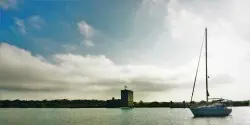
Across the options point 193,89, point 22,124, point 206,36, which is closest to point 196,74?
point 193,89

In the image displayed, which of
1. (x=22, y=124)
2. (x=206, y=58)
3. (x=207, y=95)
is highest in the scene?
(x=206, y=58)

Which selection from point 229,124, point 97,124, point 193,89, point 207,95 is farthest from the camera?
point 193,89

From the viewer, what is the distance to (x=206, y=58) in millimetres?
96875

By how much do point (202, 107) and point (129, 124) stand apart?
21071 mm

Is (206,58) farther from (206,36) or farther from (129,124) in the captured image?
(129,124)

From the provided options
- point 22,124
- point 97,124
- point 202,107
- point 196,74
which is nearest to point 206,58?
point 196,74

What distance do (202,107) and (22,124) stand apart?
4233 cm

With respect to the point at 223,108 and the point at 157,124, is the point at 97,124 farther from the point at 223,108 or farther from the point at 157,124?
the point at 223,108

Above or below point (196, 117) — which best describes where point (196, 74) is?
above

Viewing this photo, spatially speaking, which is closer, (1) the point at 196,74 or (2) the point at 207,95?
(2) the point at 207,95

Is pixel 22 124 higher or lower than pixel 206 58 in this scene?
lower

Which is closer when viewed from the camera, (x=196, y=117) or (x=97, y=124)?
(x=97, y=124)

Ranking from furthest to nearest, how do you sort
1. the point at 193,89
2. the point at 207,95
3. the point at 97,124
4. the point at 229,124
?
1. the point at 193,89
2. the point at 207,95
3. the point at 97,124
4. the point at 229,124

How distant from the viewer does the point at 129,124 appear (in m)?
82.2
